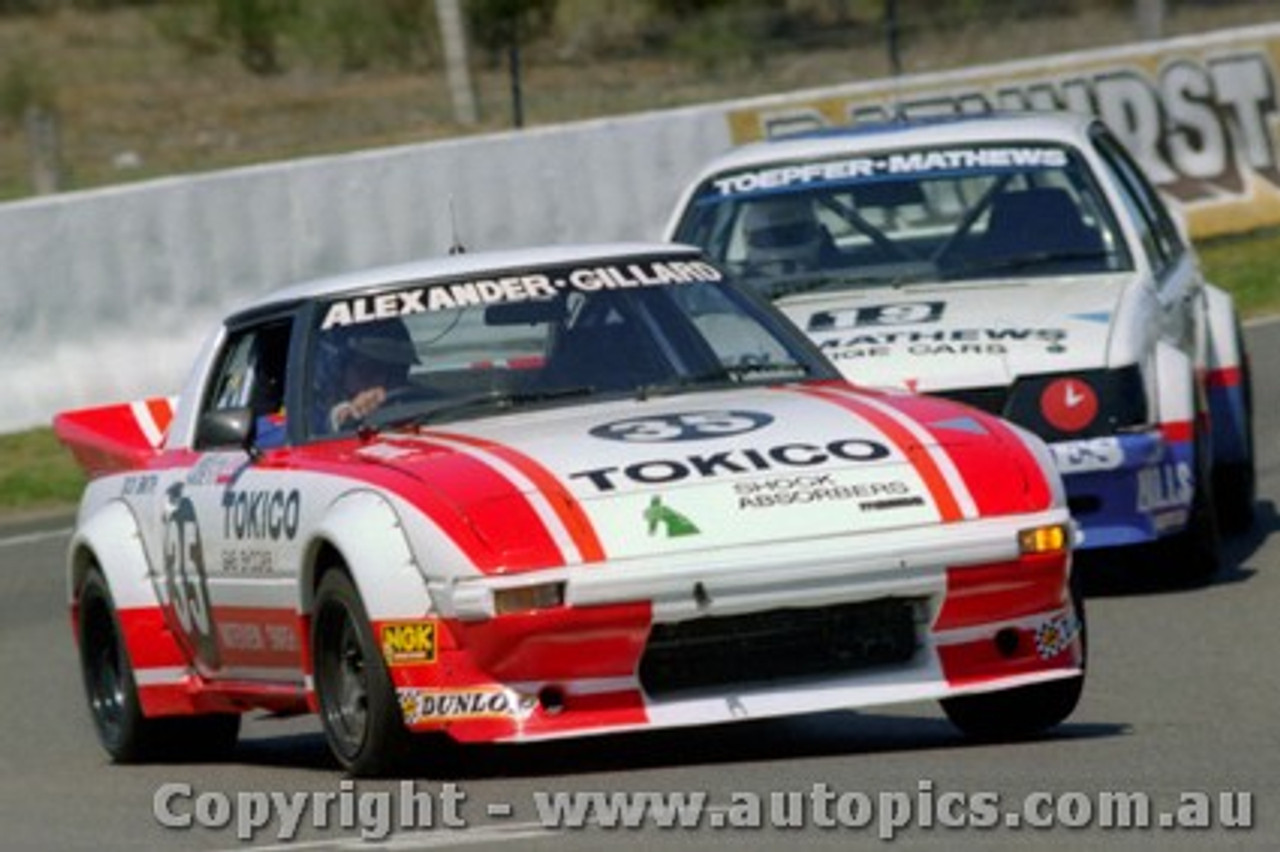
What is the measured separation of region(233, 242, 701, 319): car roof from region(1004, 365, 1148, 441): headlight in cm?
218

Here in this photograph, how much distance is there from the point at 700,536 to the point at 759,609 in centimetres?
21

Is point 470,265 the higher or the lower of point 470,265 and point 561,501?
the higher

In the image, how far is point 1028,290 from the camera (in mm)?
12352

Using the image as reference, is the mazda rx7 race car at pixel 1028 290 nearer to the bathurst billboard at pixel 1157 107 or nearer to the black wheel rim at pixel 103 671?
the black wheel rim at pixel 103 671

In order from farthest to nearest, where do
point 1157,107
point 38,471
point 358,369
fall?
point 1157,107 < point 38,471 < point 358,369

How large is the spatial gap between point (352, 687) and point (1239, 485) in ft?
19.1

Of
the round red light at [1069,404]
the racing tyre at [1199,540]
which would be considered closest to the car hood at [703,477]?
the round red light at [1069,404]

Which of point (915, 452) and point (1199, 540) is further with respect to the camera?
point (1199, 540)

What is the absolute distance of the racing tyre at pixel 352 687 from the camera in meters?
8.07

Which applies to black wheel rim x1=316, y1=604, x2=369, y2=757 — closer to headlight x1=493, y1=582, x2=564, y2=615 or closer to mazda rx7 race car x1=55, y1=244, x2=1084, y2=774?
mazda rx7 race car x1=55, y1=244, x2=1084, y2=774

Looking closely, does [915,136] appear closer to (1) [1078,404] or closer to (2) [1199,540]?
(1) [1078,404]

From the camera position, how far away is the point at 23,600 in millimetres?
14508

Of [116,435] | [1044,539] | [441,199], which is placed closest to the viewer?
[1044,539]

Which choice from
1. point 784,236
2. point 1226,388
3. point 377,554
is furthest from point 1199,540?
point 377,554
